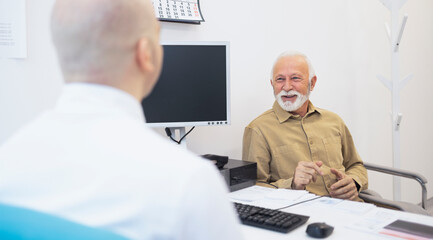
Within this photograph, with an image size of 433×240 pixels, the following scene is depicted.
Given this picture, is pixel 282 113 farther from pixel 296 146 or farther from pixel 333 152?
pixel 333 152

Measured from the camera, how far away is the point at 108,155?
1.75ft

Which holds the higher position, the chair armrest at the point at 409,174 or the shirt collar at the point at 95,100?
the shirt collar at the point at 95,100

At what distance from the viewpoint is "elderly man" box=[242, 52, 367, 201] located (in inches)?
79.9

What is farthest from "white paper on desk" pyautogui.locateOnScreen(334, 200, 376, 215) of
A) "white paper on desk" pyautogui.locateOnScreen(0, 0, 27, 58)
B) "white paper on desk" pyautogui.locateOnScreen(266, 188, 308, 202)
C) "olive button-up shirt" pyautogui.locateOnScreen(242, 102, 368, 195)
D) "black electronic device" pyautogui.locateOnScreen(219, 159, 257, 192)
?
"white paper on desk" pyautogui.locateOnScreen(0, 0, 27, 58)

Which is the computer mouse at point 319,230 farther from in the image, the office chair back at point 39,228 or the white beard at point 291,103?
the white beard at point 291,103

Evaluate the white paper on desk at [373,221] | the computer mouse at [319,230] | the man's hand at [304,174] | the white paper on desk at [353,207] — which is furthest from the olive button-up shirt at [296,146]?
→ the computer mouse at [319,230]

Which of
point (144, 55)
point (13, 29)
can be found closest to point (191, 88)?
point (13, 29)

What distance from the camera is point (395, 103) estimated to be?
2971 mm

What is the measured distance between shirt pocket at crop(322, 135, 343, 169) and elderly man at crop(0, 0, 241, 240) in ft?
5.24

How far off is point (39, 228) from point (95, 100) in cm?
18

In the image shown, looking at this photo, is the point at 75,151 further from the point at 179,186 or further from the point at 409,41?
the point at 409,41

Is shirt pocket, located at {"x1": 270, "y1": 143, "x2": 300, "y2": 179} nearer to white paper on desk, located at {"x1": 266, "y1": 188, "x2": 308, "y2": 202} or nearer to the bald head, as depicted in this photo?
white paper on desk, located at {"x1": 266, "y1": 188, "x2": 308, "y2": 202}

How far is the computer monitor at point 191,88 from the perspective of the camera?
5.59ft

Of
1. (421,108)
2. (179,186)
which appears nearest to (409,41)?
(421,108)
